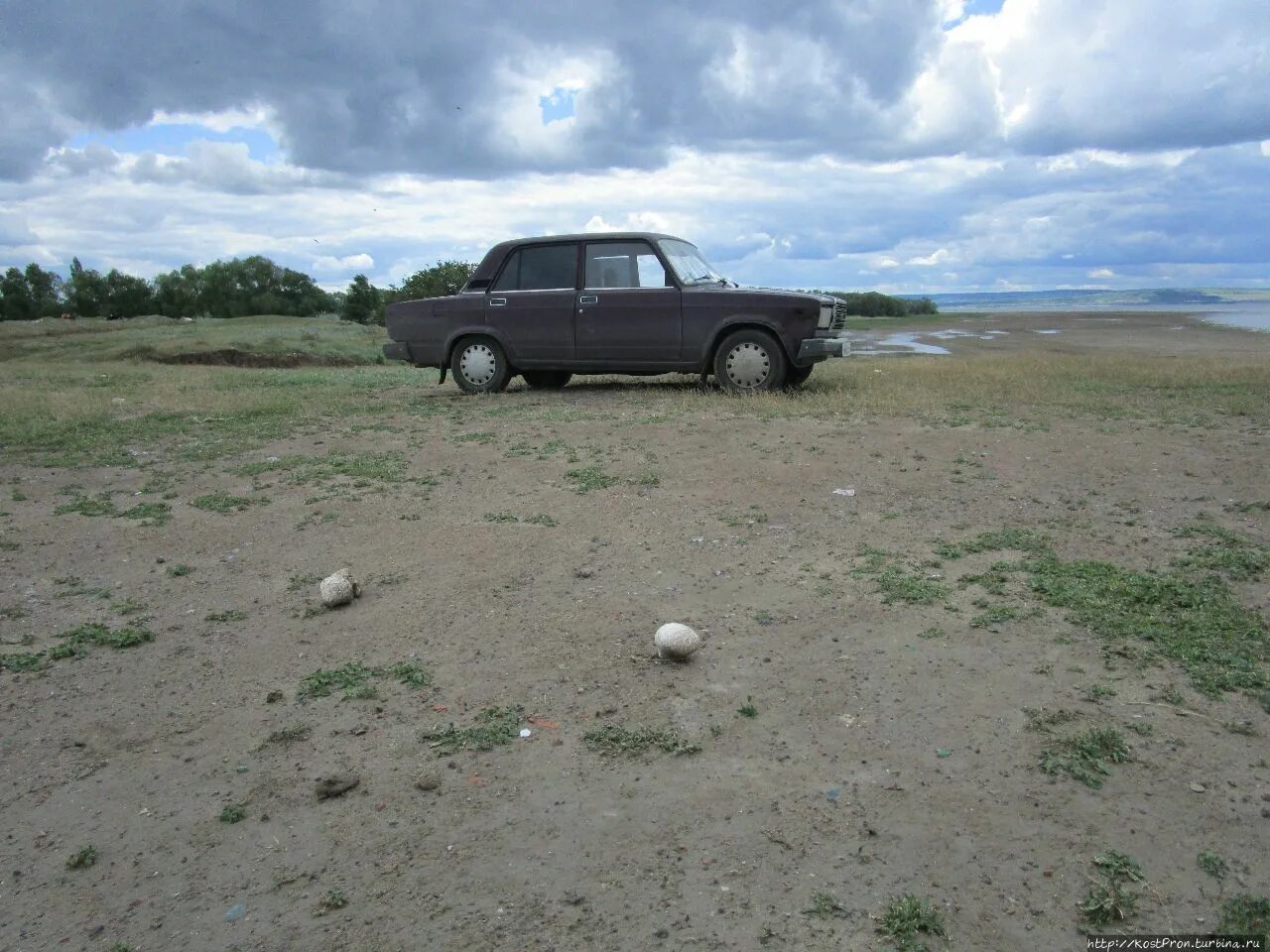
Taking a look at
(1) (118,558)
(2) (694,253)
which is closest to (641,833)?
(1) (118,558)

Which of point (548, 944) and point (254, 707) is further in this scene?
point (254, 707)

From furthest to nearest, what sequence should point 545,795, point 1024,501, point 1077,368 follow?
point 1077,368
point 1024,501
point 545,795

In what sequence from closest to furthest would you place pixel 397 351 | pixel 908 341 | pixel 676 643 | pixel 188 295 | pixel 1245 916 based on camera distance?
pixel 1245 916 → pixel 676 643 → pixel 397 351 → pixel 908 341 → pixel 188 295

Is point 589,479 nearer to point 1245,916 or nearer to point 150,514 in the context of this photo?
point 150,514

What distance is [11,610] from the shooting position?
454cm

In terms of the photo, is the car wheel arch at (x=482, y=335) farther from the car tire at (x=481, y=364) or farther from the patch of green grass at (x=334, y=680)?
the patch of green grass at (x=334, y=680)

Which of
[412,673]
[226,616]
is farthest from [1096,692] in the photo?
[226,616]

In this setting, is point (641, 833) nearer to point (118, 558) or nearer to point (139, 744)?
point (139, 744)

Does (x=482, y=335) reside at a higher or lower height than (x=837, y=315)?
lower

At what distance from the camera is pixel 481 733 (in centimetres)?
333

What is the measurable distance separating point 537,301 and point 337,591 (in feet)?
20.8

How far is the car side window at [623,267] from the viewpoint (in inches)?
399

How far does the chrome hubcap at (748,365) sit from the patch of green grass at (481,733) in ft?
22.7

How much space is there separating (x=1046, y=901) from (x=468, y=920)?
1.41m
